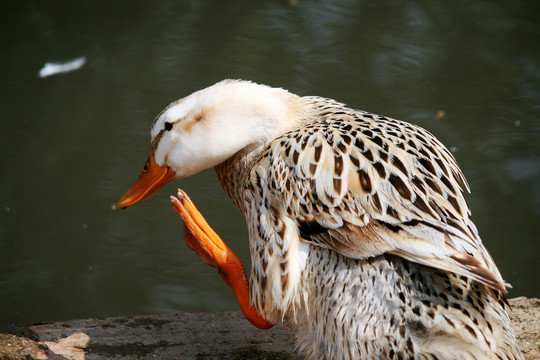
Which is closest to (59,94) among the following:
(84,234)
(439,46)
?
(84,234)

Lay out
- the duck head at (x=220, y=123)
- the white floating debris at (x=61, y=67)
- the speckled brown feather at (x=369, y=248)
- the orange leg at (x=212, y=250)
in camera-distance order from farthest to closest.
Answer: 1. the white floating debris at (x=61, y=67)
2. the orange leg at (x=212, y=250)
3. the duck head at (x=220, y=123)
4. the speckled brown feather at (x=369, y=248)

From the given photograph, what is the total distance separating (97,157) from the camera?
6.16 metres

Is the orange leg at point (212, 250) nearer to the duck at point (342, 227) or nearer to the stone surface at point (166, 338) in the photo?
the duck at point (342, 227)

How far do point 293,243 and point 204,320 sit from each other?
1.25 m

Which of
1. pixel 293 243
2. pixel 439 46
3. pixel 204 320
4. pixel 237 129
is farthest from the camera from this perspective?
pixel 439 46

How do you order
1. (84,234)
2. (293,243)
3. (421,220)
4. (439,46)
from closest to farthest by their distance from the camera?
1. (421,220)
2. (293,243)
3. (84,234)
4. (439,46)

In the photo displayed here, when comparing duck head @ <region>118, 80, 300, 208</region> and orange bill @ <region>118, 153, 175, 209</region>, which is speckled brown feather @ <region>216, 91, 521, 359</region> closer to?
duck head @ <region>118, 80, 300, 208</region>

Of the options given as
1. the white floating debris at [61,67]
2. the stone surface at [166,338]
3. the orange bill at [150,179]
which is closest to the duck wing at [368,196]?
the orange bill at [150,179]

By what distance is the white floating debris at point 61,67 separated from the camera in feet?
22.6

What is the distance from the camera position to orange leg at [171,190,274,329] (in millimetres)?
3559

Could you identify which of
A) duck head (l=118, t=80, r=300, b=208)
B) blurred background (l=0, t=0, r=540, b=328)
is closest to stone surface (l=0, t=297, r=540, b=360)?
duck head (l=118, t=80, r=300, b=208)

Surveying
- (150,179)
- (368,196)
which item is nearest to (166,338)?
(150,179)

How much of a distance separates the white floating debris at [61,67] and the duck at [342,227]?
3.73 meters

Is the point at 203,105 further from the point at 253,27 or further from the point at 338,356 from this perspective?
the point at 253,27
